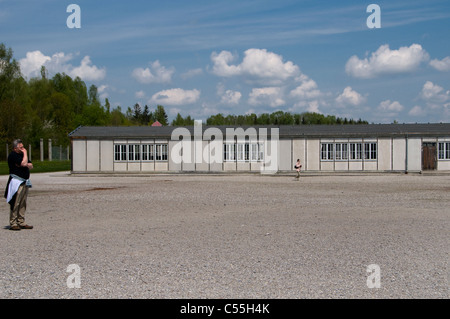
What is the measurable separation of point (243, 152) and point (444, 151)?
1536 cm

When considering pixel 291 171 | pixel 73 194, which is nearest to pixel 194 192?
pixel 73 194

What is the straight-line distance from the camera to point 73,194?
20469mm

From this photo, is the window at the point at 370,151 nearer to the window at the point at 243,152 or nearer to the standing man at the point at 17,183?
the window at the point at 243,152

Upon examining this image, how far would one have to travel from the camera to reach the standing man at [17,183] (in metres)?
10.9

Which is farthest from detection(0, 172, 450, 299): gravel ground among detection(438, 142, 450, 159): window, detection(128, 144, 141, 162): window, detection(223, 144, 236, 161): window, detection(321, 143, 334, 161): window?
detection(438, 142, 450, 159): window

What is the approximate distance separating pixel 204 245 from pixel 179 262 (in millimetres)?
1438

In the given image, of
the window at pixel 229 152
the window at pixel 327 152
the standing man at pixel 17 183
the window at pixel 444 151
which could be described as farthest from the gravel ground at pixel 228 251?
the window at pixel 444 151

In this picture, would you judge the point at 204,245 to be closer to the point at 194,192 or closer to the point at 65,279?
the point at 65,279

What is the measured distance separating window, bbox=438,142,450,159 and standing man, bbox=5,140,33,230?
3483 centimetres

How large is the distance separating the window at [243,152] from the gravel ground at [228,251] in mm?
24003

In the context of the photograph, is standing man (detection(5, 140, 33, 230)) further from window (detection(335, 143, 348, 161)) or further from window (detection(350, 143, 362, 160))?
window (detection(350, 143, 362, 160))

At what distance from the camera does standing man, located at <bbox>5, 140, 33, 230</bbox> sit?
1090cm

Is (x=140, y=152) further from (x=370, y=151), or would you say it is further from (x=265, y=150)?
(x=370, y=151)

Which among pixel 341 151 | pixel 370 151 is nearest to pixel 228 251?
pixel 341 151
